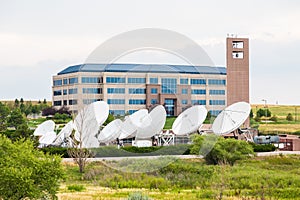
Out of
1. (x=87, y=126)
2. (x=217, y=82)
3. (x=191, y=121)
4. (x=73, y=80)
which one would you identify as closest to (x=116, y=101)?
(x=73, y=80)

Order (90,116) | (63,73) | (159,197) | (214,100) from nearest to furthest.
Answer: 1. (159,197)
2. (90,116)
3. (214,100)
4. (63,73)

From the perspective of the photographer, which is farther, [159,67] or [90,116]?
[159,67]

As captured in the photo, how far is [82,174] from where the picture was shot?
2812 cm

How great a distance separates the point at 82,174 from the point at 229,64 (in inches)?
1354

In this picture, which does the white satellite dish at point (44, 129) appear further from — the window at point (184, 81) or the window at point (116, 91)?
the window at point (184, 81)

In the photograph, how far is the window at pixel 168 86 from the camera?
67.3 metres

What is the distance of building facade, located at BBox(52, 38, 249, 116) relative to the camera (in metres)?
60.8

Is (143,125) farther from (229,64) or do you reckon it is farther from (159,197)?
(229,64)

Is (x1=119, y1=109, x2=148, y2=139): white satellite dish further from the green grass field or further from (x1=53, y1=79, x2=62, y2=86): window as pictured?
(x1=53, y1=79, x2=62, y2=86): window

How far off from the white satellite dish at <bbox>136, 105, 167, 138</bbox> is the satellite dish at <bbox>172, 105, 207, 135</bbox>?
186 cm

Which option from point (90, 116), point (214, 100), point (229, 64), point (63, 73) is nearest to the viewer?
point (90, 116)

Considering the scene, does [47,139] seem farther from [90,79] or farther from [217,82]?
[90,79]

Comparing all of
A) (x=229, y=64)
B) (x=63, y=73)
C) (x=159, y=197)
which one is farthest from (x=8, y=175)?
(x=63, y=73)

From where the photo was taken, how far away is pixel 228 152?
31984 millimetres
